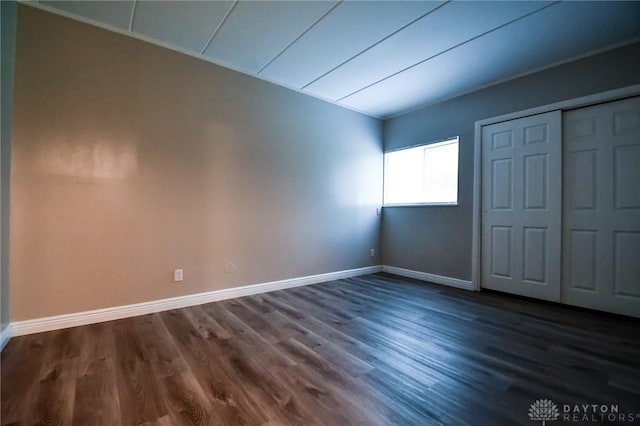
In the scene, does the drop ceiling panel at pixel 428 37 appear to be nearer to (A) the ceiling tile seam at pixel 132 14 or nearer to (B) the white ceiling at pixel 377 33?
(B) the white ceiling at pixel 377 33

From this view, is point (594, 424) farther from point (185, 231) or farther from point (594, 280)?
point (185, 231)

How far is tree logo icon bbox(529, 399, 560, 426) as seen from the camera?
1.27 meters

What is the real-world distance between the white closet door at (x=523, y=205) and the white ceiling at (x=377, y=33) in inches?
29.3

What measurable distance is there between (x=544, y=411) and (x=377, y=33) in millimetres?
2918

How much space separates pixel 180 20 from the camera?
2.33 m

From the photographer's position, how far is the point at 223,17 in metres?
2.29

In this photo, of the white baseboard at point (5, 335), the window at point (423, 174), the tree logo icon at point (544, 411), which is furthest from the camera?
the window at point (423, 174)

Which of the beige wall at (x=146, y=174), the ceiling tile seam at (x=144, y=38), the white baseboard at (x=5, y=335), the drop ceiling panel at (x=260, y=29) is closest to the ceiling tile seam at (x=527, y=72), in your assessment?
the ceiling tile seam at (x=144, y=38)

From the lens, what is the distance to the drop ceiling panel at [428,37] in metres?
2.13

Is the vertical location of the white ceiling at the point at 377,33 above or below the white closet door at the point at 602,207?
above

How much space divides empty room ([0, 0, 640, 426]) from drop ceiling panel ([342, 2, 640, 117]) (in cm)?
3

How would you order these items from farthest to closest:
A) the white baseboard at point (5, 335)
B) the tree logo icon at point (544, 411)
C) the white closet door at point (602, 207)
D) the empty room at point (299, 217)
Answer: the white closet door at point (602, 207) → the white baseboard at point (5, 335) → the empty room at point (299, 217) → the tree logo icon at point (544, 411)

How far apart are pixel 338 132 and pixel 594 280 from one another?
3421mm

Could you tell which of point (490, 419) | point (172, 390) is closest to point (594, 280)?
point (490, 419)
